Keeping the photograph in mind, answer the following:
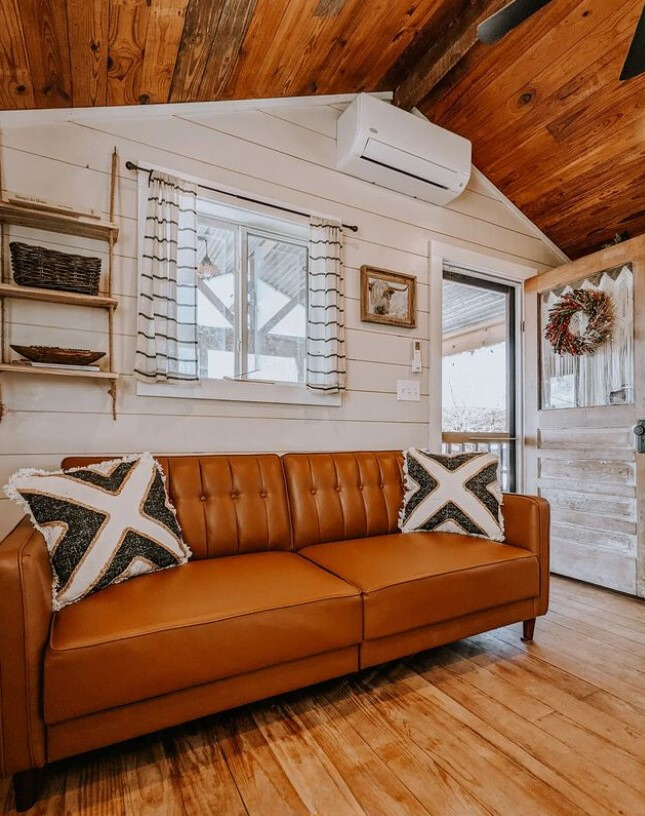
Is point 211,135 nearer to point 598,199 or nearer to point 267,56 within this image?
point 267,56

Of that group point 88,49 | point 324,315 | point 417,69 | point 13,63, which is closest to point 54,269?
point 13,63

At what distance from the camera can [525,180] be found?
3289 mm

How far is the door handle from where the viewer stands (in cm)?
271

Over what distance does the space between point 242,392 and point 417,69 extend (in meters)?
2.20

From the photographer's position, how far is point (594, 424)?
3008mm

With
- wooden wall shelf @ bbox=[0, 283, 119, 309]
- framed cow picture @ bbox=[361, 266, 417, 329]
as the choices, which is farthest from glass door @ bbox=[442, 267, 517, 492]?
wooden wall shelf @ bbox=[0, 283, 119, 309]

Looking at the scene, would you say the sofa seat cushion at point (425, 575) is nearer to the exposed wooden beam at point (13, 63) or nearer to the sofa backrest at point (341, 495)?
the sofa backrest at point (341, 495)

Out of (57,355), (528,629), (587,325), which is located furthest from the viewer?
(587,325)

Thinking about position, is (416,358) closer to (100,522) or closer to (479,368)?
(479,368)

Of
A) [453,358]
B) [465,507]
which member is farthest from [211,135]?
[465,507]

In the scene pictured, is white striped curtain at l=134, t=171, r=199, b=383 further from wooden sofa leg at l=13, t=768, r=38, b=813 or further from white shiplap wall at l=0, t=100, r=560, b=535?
wooden sofa leg at l=13, t=768, r=38, b=813

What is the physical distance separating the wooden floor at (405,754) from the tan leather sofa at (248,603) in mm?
139

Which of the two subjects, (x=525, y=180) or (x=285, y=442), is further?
(x=525, y=180)

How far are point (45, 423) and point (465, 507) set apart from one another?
1.96 meters
